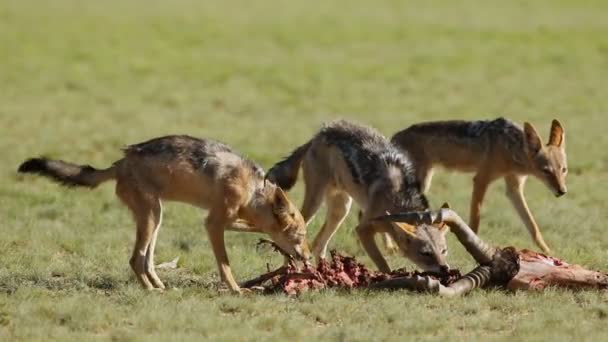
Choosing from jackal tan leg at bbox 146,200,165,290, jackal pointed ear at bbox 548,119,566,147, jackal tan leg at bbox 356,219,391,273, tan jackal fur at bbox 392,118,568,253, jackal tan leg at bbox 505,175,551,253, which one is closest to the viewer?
jackal tan leg at bbox 146,200,165,290

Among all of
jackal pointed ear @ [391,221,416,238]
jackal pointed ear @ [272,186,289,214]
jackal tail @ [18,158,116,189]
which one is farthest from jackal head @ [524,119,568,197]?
jackal tail @ [18,158,116,189]

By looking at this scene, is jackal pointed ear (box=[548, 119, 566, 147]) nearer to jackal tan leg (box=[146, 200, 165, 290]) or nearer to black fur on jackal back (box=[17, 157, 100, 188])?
jackal tan leg (box=[146, 200, 165, 290])

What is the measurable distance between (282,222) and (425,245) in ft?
4.64

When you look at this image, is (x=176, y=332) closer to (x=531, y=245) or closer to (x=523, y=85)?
(x=531, y=245)

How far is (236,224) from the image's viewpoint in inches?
466

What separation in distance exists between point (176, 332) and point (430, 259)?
9.98 feet

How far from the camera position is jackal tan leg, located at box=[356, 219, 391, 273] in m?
11.8

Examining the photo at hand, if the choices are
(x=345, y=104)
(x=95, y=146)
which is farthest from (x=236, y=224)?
(x=345, y=104)

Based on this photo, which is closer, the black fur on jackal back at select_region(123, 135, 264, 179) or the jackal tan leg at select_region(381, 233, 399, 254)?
the black fur on jackal back at select_region(123, 135, 264, 179)

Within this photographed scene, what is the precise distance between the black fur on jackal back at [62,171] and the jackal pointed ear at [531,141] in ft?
17.8

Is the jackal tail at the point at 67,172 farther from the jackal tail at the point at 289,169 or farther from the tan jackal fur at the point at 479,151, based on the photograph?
the tan jackal fur at the point at 479,151

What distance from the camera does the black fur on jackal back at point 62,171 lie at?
1140cm

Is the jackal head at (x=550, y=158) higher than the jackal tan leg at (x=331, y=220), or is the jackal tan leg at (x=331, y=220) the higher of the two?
the jackal head at (x=550, y=158)

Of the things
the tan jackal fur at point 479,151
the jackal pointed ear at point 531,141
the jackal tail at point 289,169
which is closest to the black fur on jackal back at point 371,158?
the jackal tail at point 289,169
